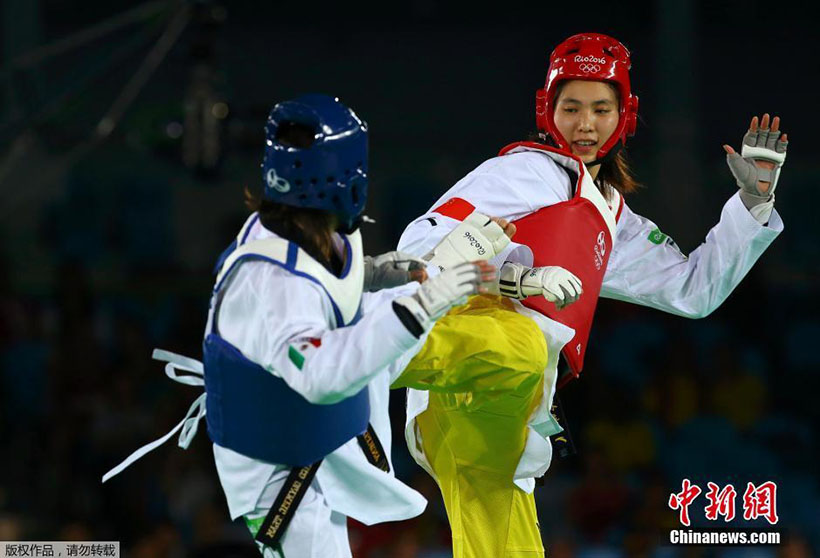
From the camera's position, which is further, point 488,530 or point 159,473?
point 159,473

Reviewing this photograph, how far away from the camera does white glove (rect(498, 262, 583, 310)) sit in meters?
4.40

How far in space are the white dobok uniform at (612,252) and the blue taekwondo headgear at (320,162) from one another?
80 centimetres

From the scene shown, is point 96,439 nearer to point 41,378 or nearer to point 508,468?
point 41,378

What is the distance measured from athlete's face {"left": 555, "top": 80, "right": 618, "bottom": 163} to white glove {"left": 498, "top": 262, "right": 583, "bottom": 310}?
653 millimetres

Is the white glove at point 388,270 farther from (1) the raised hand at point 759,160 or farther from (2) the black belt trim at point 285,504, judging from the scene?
(1) the raised hand at point 759,160

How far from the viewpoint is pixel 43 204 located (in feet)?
33.3

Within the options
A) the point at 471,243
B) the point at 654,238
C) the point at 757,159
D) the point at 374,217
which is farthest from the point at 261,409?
the point at 374,217

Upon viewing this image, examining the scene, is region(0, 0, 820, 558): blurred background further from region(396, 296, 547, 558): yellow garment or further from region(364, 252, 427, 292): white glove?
region(364, 252, 427, 292): white glove

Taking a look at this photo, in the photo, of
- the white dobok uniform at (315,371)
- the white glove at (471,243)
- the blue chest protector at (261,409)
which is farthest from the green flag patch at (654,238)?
the blue chest protector at (261,409)

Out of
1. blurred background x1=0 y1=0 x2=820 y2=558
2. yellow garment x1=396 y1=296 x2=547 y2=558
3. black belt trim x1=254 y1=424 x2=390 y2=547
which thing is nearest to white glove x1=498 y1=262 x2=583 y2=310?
yellow garment x1=396 y1=296 x2=547 y2=558

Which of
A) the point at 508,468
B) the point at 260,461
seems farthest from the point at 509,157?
the point at 260,461

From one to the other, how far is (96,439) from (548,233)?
4.97 meters

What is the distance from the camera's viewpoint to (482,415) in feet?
15.2

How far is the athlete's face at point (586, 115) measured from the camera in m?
4.94
